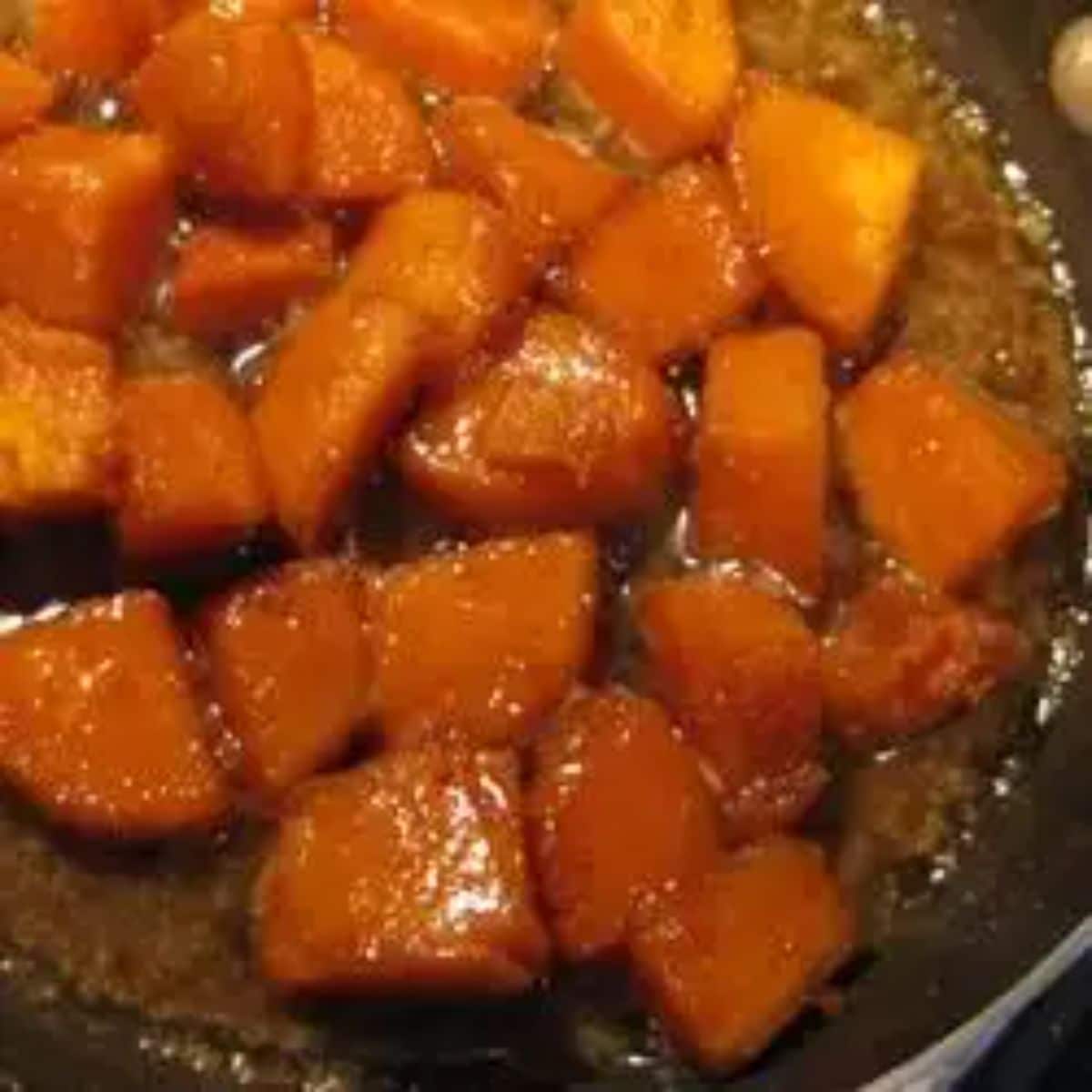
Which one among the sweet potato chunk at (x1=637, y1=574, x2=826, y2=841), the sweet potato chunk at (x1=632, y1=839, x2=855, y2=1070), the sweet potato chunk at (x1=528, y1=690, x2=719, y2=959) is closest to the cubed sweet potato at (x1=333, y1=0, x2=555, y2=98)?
the sweet potato chunk at (x1=637, y1=574, x2=826, y2=841)

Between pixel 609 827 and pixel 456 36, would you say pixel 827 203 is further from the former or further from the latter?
pixel 609 827

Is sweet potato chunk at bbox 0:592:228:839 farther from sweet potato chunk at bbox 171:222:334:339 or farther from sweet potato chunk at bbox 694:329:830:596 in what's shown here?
sweet potato chunk at bbox 694:329:830:596

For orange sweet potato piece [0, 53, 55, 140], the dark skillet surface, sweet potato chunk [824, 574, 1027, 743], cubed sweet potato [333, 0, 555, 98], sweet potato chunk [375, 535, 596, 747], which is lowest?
the dark skillet surface

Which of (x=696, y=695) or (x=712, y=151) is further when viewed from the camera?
(x=712, y=151)

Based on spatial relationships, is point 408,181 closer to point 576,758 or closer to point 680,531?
point 680,531

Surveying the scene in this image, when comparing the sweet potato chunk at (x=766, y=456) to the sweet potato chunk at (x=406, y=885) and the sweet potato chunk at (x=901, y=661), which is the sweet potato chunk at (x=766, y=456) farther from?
the sweet potato chunk at (x=406, y=885)

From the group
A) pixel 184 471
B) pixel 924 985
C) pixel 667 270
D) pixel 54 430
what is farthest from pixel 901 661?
pixel 54 430

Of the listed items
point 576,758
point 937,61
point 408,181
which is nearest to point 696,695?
point 576,758
